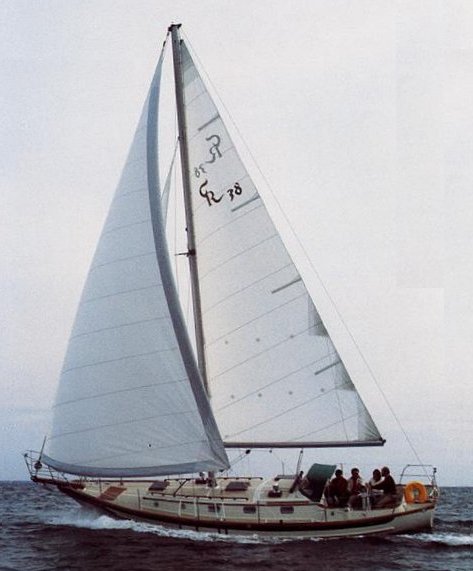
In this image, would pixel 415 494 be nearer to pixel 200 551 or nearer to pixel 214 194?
pixel 200 551

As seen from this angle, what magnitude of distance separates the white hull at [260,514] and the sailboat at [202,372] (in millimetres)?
34

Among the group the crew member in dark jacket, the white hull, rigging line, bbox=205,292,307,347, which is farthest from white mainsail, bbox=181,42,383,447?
the white hull

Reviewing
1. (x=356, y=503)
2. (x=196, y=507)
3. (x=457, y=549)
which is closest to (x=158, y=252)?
(x=196, y=507)

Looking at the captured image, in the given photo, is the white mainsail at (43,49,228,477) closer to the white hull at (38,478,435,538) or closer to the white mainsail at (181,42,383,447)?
the white hull at (38,478,435,538)

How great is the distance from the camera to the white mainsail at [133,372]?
16797 mm

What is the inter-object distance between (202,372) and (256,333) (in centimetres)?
172

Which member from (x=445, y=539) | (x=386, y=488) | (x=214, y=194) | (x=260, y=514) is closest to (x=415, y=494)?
(x=386, y=488)

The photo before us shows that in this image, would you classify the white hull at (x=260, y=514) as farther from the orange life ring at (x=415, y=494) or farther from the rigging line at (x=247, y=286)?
the rigging line at (x=247, y=286)

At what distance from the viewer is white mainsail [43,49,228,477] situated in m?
16.8

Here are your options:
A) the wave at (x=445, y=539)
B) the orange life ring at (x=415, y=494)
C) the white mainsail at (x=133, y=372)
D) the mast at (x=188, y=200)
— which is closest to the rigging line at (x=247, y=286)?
the mast at (x=188, y=200)

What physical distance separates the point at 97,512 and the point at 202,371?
476 cm

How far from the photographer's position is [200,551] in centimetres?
1623

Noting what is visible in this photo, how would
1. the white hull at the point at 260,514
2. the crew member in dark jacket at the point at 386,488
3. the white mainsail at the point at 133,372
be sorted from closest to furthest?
the white mainsail at the point at 133,372 → the white hull at the point at 260,514 → the crew member in dark jacket at the point at 386,488

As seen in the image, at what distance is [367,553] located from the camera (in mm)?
16562
